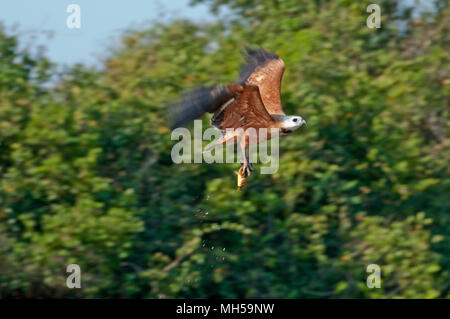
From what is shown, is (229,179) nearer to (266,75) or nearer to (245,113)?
(266,75)

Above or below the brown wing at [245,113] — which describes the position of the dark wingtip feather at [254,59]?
above

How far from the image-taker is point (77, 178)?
27.7 ft

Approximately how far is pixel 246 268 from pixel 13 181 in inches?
93.5

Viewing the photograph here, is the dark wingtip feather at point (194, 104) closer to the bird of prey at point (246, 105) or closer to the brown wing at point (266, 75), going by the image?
the bird of prey at point (246, 105)

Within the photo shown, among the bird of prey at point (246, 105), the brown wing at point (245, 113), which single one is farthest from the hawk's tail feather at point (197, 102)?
the brown wing at point (245, 113)

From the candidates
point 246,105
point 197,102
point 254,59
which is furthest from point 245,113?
point 254,59

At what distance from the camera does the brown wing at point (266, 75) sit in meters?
7.06

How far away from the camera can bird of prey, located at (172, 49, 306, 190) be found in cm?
591

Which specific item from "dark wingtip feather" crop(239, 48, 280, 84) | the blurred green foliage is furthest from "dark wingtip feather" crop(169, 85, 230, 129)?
the blurred green foliage

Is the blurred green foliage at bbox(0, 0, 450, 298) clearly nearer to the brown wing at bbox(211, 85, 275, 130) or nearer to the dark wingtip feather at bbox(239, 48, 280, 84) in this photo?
the dark wingtip feather at bbox(239, 48, 280, 84)

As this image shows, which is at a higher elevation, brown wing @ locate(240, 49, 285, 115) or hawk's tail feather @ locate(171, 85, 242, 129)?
brown wing @ locate(240, 49, 285, 115)

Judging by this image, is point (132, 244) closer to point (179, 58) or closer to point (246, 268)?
point (246, 268)

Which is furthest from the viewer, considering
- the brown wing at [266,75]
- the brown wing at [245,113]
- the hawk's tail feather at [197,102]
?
the brown wing at [266,75]

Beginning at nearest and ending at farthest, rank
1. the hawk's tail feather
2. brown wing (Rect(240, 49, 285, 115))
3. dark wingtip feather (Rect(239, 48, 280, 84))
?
the hawk's tail feather → brown wing (Rect(240, 49, 285, 115)) → dark wingtip feather (Rect(239, 48, 280, 84))
